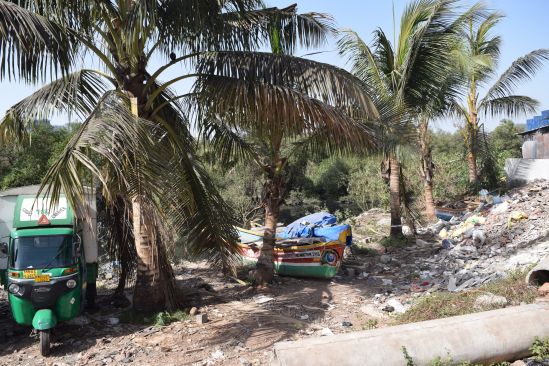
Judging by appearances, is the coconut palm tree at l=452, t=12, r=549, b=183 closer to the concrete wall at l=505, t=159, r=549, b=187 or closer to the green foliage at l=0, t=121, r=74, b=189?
the concrete wall at l=505, t=159, r=549, b=187

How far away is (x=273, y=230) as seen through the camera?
33.3 feet

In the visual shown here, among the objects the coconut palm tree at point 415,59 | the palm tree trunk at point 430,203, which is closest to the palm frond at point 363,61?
the coconut palm tree at point 415,59

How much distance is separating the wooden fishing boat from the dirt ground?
1.92 ft

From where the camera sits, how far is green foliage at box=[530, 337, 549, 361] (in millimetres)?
4574

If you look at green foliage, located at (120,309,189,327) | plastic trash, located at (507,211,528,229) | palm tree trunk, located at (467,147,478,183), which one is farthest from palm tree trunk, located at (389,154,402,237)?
green foliage, located at (120,309,189,327)

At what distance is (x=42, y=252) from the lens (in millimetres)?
7355

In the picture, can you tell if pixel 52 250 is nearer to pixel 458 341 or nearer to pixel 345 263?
pixel 458 341

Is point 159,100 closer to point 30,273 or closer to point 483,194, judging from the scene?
point 30,273

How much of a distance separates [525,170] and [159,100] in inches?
557

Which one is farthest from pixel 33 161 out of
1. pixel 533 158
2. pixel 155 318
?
pixel 533 158

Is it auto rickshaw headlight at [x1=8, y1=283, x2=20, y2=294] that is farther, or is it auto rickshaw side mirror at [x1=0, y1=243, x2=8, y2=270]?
auto rickshaw side mirror at [x1=0, y1=243, x2=8, y2=270]

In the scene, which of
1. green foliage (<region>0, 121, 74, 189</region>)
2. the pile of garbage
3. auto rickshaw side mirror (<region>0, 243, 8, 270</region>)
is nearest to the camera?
auto rickshaw side mirror (<region>0, 243, 8, 270</region>)

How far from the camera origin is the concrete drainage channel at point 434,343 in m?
4.32

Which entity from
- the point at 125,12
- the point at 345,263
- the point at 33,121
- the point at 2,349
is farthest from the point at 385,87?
the point at 2,349
